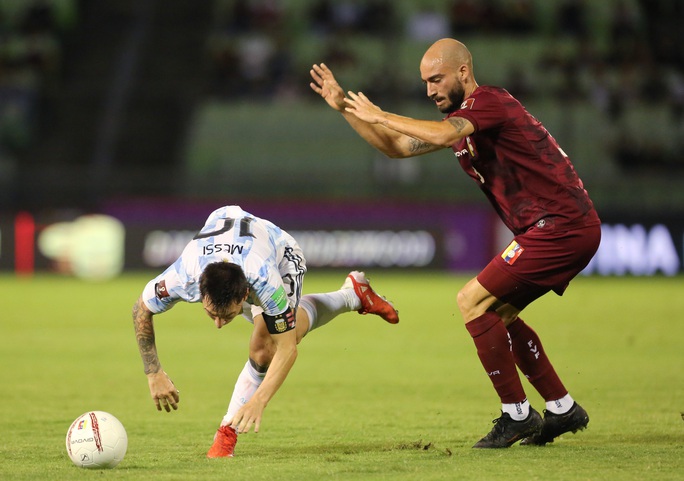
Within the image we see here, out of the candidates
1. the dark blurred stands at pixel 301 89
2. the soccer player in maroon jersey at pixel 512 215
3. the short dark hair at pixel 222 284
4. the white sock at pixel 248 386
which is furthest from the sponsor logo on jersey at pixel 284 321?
the dark blurred stands at pixel 301 89

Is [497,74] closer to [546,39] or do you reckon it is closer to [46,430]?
[546,39]

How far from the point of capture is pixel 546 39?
2650 centimetres

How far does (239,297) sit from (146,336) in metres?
0.79

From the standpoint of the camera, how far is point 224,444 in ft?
21.0

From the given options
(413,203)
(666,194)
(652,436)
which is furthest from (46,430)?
(666,194)

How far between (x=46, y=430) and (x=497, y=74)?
19471 millimetres

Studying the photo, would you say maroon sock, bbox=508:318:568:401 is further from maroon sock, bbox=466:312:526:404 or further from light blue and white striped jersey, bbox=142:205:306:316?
light blue and white striped jersey, bbox=142:205:306:316

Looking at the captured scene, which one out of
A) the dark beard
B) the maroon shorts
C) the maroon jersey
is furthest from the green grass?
the dark beard

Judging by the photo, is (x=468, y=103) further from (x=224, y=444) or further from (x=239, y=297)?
(x=224, y=444)

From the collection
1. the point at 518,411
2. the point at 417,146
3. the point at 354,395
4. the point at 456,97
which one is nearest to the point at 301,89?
the point at 354,395

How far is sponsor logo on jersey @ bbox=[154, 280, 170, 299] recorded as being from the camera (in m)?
6.16

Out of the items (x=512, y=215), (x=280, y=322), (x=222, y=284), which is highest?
(x=512, y=215)

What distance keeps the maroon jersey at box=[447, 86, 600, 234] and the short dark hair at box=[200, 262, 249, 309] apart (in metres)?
1.62

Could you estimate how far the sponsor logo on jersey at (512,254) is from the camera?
21.8 feet
